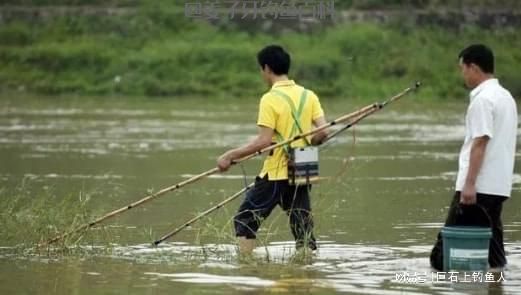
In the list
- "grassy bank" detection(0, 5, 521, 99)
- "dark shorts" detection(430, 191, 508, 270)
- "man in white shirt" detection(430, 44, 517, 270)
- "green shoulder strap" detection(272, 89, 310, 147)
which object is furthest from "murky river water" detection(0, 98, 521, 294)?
"grassy bank" detection(0, 5, 521, 99)

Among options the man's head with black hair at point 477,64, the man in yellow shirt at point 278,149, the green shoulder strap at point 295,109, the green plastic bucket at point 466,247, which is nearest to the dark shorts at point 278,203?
the man in yellow shirt at point 278,149

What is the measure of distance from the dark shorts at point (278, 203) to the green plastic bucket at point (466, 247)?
3.96 ft

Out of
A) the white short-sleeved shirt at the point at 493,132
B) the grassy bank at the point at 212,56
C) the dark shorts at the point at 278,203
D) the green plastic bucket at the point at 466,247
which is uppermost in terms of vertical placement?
the grassy bank at the point at 212,56

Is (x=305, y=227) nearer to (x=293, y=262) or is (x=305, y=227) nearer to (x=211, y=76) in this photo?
(x=293, y=262)

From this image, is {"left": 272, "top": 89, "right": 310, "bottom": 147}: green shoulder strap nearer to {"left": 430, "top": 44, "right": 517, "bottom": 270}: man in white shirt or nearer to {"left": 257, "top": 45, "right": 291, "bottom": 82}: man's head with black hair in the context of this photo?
{"left": 257, "top": 45, "right": 291, "bottom": 82}: man's head with black hair

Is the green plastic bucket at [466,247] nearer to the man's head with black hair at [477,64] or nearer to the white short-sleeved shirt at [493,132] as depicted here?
the white short-sleeved shirt at [493,132]

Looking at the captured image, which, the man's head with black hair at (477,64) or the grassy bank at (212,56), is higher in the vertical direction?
the grassy bank at (212,56)

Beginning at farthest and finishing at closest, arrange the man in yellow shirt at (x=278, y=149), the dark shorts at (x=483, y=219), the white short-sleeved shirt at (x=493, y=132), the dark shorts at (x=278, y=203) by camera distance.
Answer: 1. the dark shorts at (x=278, y=203)
2. the man in yellow shirt at (x=278, y=149)
3. the dark shorts at (x=483, y=219)
4. the white short-sleeved shirt at (x=493, y=132)

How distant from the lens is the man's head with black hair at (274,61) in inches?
406

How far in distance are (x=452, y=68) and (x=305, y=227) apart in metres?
31.6

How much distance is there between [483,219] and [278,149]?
1606 mm

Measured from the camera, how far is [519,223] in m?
13.1

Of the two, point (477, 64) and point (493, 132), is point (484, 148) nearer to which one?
point (493, 132)

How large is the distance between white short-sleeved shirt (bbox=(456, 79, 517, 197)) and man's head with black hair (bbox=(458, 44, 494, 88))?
0.09 meters
